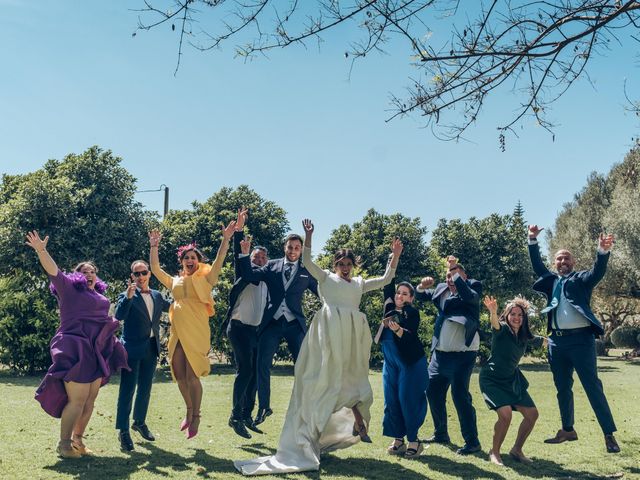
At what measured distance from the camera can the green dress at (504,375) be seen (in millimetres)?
7352

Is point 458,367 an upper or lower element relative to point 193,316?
lower

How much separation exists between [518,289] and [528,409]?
2380cm

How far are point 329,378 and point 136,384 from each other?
262 cm

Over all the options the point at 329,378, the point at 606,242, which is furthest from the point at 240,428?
the point at 606,242

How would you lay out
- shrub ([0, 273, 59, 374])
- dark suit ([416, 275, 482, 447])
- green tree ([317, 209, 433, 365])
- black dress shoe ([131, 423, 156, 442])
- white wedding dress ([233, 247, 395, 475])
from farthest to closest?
green tree ([317, 209, 433, 365])
shrub ([0, 273, 59, 374])
black dress shoe ([131, 423, 156, 442])
dark suit ([416, 275, 482, 447])
white wedding dress ([233, 247, 395, 475])

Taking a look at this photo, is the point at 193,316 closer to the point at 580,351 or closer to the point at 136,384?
the point at 136,384

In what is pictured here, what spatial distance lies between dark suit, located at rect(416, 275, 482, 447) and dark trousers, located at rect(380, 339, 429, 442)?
58cm

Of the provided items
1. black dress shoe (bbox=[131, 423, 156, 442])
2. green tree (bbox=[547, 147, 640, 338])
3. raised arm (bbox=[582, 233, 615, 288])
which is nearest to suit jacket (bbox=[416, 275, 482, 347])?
raised arm (bbox=[582, 233, 615, 288])

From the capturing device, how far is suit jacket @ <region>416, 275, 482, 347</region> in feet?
26.5

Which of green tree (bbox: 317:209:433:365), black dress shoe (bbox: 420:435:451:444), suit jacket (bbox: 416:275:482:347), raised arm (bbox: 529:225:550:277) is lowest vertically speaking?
black dress shoe (bbox: 420:435:451:444)

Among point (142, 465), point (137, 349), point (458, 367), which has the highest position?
point (137, 349)

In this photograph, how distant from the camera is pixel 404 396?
7.66 m

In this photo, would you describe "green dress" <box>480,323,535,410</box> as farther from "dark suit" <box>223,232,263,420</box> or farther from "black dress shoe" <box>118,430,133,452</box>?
"black dress shoe" <box>118,430,133,452</box>

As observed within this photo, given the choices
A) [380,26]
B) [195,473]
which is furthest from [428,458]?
[380,26]
